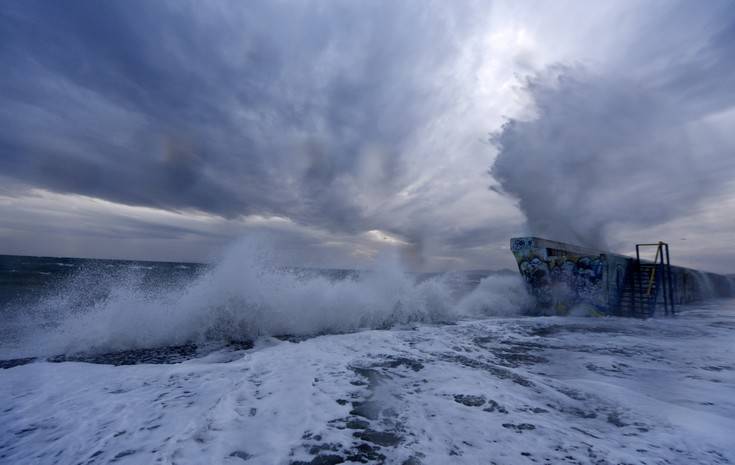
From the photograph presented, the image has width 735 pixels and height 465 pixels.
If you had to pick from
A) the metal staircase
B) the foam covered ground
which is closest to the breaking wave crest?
the foam covered ground

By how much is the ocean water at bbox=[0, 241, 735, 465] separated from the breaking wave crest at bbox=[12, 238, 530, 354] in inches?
2.3

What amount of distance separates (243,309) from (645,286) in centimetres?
2292

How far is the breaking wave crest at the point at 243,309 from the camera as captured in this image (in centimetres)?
719

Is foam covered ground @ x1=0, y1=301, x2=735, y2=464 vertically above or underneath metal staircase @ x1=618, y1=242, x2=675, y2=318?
underneath

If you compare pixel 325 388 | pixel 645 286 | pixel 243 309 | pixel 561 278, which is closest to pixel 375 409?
pixel 325 388

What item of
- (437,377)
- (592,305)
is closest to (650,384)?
(437,377)

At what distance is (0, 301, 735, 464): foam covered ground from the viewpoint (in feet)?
9.37

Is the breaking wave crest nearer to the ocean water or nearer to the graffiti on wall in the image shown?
the ocean water

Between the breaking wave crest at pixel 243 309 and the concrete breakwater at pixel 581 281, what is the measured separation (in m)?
5.48

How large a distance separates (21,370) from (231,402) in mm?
4474

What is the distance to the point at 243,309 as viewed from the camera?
340 inches

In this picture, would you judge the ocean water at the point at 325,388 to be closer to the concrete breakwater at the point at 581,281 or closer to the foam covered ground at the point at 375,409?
the foam covered ground at the point at 375,409

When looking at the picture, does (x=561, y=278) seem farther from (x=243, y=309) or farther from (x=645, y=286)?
(x=243, y=309)

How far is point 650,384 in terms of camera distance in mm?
4930
